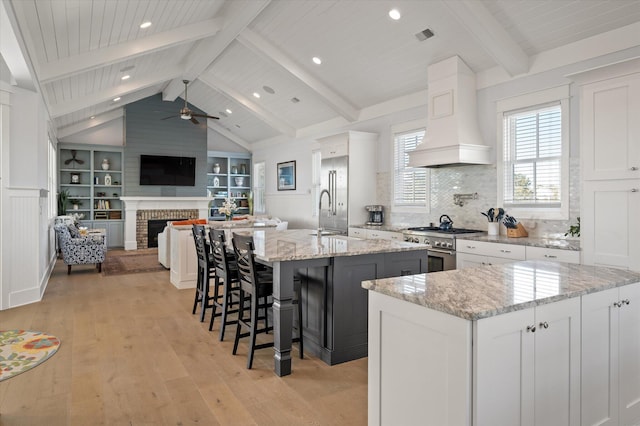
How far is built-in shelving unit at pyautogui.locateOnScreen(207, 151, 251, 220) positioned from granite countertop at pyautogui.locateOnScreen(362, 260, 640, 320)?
1087 cm

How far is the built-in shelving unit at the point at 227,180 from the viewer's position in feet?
41.8

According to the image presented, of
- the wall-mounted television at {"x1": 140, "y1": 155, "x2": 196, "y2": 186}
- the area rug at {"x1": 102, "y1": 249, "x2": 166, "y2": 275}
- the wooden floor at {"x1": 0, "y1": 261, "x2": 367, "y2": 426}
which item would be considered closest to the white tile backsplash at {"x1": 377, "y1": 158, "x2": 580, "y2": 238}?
the wooden floor at {"x1": 0, "y1": 261, "x2": 367, "y2": 426}

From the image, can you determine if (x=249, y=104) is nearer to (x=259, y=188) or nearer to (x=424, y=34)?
(x=259, y=188)

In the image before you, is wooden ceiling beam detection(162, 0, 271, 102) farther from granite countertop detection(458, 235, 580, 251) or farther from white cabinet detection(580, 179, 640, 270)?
white cabinet detection(580, 179, 640, 270)

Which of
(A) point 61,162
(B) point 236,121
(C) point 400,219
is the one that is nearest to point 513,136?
(C) point 400,219

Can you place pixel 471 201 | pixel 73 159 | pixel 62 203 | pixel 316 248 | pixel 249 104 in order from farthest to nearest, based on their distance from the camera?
1. pixel 73 159
2. pixel 62 203
3. pixel 249 104
4. pixel 471 201
5. pixel 316 248

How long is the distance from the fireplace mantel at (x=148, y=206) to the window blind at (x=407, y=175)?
677cm

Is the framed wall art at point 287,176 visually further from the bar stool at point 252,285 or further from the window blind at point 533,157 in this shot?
the bar stool at point 252,285

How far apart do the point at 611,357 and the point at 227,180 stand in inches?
465

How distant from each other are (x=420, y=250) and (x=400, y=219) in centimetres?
295

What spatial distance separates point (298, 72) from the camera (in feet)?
22.9

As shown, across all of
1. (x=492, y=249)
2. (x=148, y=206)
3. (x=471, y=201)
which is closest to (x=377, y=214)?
(x=471, y=201)

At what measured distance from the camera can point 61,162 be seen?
10.8m

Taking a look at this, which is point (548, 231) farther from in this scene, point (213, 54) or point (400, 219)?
point (213, 54)
